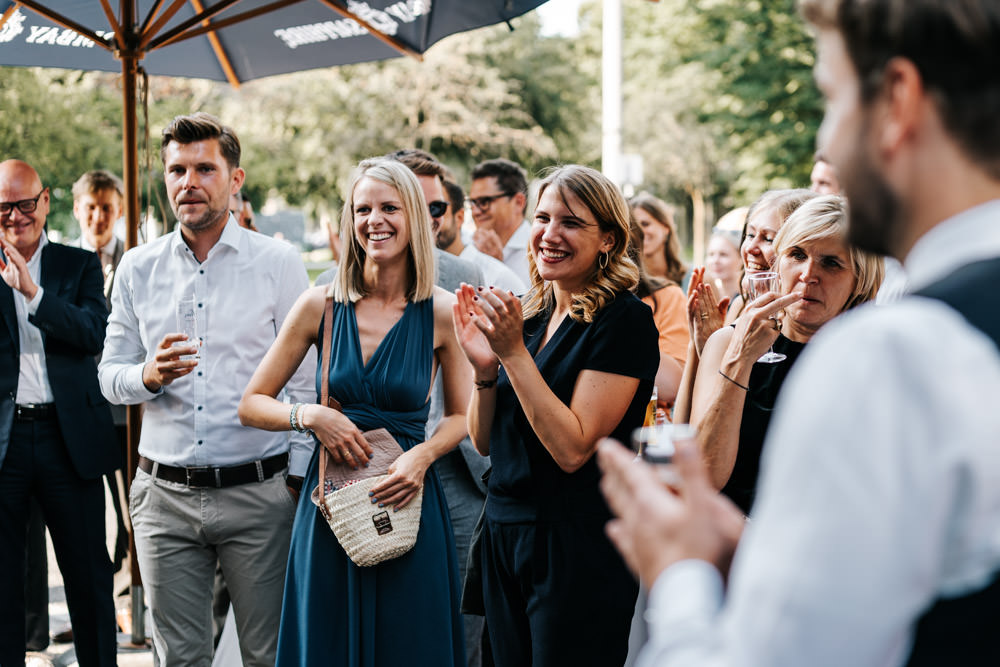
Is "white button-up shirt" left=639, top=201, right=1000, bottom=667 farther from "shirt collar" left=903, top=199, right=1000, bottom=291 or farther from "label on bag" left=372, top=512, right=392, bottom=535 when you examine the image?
"label on bag" left=372, top=512, right=392, bottom=535

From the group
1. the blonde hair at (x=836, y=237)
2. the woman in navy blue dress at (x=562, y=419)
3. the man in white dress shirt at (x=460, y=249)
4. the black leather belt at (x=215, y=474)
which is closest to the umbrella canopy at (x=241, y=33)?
the man in white dress shirt at (x=460, y=249)

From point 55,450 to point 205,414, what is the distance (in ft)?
3.75

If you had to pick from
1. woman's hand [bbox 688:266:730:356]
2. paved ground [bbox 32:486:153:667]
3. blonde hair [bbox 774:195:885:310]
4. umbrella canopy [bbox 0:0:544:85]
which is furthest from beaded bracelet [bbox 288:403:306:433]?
umbrella canopy [bbox 0:0:544:85]

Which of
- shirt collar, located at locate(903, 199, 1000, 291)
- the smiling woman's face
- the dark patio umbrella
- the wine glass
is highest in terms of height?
the dark patio umbrella

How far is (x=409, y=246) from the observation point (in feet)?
12.7

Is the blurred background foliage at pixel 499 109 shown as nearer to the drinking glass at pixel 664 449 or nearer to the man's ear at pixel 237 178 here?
the man's ear at pixel 237 178

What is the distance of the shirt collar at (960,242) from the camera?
1.06 metres

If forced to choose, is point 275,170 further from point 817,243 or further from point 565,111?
point 817,243

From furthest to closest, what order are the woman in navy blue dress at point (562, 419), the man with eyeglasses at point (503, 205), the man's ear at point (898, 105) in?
the man with eyeglasses at point (503, 205)
the woman in navy blue dress at point (562, 419)
the man's ear at point (898, 105)

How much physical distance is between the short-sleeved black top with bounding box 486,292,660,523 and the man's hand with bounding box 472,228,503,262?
278 cm

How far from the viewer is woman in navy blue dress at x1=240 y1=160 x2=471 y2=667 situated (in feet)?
11.5


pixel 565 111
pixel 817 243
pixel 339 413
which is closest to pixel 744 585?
pixel 817 243

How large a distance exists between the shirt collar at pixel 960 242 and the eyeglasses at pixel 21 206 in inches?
186

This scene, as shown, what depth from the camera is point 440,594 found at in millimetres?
3590
